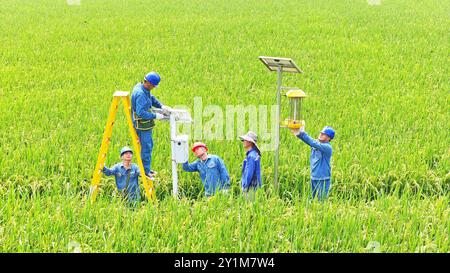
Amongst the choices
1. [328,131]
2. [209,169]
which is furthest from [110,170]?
[328,131]

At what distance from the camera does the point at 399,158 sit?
5535 millimetres

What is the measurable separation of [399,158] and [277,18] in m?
10.8

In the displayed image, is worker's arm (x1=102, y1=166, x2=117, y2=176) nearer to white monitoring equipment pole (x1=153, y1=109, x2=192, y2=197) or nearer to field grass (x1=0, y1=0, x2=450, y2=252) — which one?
field grass (x1=0, y1=0, x2=450, y2=252)

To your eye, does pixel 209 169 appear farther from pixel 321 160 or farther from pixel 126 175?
pixel 321 160

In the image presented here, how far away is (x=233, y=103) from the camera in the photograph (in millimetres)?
7492

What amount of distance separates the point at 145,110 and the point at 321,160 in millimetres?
1503

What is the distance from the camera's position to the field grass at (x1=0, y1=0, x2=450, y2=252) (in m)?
3.51

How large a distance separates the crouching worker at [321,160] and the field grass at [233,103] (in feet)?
0.38

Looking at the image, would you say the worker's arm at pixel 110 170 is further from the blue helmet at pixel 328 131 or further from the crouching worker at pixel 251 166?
the blue helmet at pixel 328 131

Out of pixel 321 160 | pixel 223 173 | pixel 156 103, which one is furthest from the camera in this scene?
pixel 156 103

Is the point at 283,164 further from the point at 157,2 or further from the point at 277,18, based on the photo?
the point at 157,2

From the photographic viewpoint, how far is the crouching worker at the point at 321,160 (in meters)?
4.35

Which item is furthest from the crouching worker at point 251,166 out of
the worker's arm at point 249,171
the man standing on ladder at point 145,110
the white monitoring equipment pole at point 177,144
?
the man standing on ladder at point 145,110
